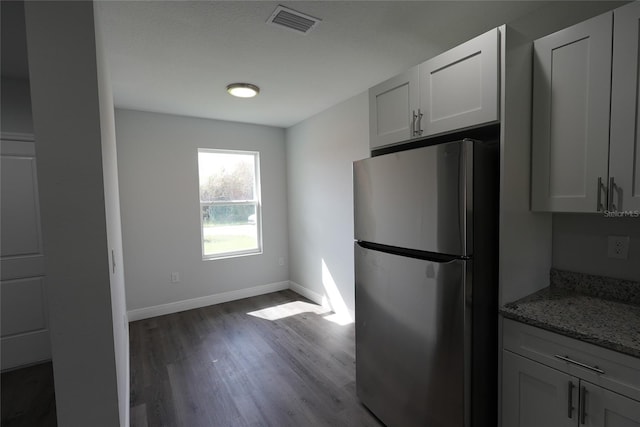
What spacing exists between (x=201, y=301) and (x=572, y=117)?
4.20 metres

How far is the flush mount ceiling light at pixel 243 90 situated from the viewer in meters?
2.86

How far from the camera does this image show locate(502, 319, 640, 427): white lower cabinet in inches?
46.7

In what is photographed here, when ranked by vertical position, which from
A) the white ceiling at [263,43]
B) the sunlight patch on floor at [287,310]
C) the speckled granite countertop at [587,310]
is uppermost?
the white ceiling at [263,43]

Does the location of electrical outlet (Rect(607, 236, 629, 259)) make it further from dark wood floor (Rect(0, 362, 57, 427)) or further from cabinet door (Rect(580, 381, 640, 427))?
dark wood floor (Rect(0, 362, 57, 427))

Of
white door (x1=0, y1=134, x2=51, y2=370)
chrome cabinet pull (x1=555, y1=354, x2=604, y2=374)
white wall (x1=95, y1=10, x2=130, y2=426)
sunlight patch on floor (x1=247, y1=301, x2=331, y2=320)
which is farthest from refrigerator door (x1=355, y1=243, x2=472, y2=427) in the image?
white door (x1=0, y1=134, x2=51, y2=370)

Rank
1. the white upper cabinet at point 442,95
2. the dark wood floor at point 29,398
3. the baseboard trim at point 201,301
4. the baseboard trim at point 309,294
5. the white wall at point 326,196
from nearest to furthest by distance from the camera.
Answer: the white upper cabinet at point 442,95
the dark wood floor at point 29,398
the white wall at point 326,196
the baseboard trim at point 201,301
the baseboard trim at point 309,294

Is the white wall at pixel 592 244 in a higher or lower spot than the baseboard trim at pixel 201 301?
higher

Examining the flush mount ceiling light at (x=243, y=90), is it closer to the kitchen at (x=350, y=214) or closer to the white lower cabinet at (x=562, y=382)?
the kitchen at (x=350, y=214)

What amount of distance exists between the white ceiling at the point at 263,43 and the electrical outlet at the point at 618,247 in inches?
55.1

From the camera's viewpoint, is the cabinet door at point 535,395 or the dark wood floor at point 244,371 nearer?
the cabinet door at point 535,395

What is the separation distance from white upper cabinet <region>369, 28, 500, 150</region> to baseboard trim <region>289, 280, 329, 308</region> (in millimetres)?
2582

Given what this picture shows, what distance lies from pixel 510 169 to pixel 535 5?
3.55 ft

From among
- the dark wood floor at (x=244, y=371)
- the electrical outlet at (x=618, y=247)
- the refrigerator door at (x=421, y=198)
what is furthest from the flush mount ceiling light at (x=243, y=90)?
the electrical outlet at (x=618, y=247)

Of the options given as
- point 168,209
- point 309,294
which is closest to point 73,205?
point 168,209
